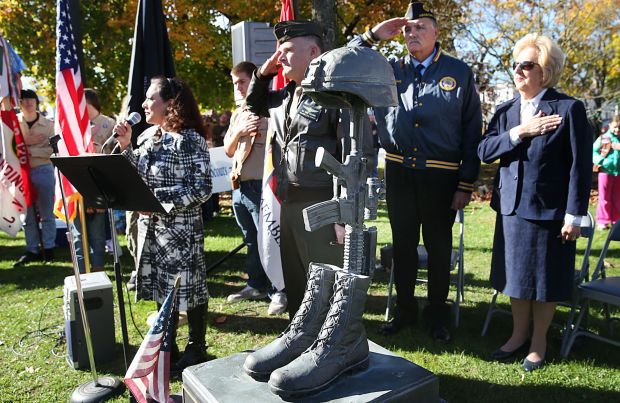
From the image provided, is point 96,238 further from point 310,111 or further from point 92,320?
point 310,111

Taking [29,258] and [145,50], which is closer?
[145,50]

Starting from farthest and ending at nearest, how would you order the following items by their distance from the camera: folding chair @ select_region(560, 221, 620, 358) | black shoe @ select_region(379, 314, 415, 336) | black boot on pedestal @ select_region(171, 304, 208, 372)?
black shoe @ select_region(379, 314, 415, 336) → black boot on pedestal @ select_region(171, 304, 208, 372) → folding chair @ select_region(560, 221, 620, 358)

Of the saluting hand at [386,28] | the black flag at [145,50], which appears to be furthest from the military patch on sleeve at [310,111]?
the black flag at [145,50]

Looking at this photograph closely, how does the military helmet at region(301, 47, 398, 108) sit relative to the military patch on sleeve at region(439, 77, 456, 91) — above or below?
below

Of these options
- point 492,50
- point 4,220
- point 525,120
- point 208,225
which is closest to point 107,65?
point 208,225

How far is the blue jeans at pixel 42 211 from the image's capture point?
699 cm

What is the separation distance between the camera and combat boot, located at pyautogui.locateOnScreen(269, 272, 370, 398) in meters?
1.97

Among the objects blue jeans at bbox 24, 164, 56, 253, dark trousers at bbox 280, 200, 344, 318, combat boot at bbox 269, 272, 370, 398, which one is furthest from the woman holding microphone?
blue jeans at bbox 24, 164, 56, 253

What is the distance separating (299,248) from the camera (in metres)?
3.20

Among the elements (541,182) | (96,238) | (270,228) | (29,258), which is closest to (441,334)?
(541,182)

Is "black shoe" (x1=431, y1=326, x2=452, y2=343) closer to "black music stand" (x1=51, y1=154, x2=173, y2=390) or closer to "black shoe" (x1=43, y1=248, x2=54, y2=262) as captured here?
"black music stand" (x1=51, y1=154, x2=173, y2=390)

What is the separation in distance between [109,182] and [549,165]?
2942 millimetres

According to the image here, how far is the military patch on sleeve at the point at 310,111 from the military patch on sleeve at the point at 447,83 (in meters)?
1.32

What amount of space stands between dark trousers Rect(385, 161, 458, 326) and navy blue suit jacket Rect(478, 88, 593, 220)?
1.46 ft
